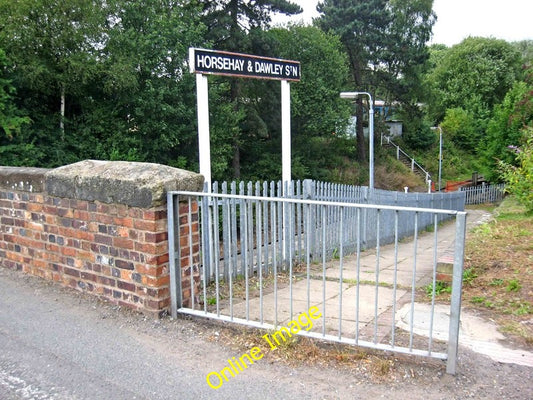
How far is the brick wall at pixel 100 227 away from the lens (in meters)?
3.93

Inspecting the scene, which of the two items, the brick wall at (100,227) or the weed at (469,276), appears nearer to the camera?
the brick wall at (100,227)

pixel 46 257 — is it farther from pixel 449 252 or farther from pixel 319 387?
pixel 449 252

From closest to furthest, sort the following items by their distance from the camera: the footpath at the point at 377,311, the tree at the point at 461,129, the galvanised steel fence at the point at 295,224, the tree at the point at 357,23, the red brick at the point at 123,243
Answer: the footpath at the point at 377,311
the red brick at the point at 123,243
the galvanised steel fence at the point at 295,224
the tree at the point at 357,23
the tree at the point at 461,129

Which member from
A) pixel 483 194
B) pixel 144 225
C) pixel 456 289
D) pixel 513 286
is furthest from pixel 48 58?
pixel 483 194

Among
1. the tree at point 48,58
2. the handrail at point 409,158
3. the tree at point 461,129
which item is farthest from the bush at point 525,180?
the tree at point 461,129

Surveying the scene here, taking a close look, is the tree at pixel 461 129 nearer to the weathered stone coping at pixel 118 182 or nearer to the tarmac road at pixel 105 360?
the weathered stone coping at pixel 118 182

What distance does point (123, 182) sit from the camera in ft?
13.1

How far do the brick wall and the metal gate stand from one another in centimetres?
14

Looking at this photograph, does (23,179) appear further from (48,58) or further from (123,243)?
(48,58)

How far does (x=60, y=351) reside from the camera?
11.5 ft

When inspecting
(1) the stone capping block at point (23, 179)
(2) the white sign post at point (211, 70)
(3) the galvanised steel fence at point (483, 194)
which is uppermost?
(2) the white sign post at point (211, 70)

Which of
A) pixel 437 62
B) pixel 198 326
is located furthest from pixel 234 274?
pixel 437 62

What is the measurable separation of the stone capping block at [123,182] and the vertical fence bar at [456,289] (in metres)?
2.16

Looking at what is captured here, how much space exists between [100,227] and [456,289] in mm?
2924
